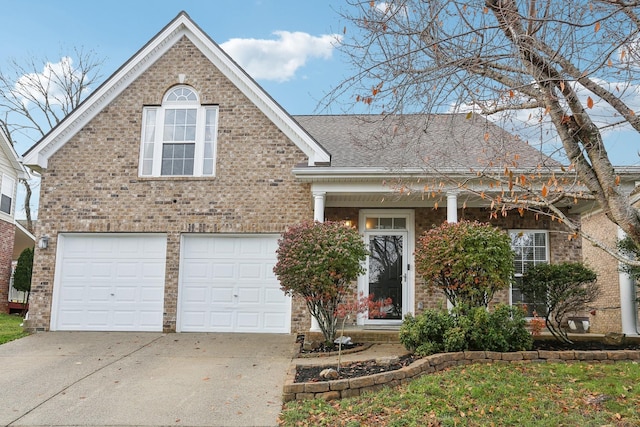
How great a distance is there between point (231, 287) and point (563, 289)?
6.48m

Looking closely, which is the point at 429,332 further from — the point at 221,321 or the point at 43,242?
the point at 43,242

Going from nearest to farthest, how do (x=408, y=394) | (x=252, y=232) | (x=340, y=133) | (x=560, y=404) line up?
(x=560, y=404)
(x=408, y=394)
(x=252, y=232)
(x=340, y=133)

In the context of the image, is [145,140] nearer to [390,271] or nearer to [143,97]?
[143,97]

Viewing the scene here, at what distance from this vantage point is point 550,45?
5.27 meters

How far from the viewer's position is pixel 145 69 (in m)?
11.5

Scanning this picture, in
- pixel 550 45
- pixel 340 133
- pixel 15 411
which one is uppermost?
pixel 340 133

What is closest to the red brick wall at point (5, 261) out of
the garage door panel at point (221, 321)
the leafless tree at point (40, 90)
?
the leafless tree at point (40, 90)

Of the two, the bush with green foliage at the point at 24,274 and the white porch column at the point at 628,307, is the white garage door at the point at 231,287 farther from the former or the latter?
the bush with green foliage at the point at 24,274

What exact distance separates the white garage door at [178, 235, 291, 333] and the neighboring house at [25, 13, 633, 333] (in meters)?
0.02

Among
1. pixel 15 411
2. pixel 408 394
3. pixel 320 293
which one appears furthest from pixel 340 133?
pixel 15 411

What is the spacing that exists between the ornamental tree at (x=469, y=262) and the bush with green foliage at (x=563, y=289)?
1.05 meters

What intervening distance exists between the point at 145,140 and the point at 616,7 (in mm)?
9443

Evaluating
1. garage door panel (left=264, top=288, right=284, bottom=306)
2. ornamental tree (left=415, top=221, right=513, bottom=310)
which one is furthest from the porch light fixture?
ornamental tree (left=415, top=221, right=513, bottom=310)

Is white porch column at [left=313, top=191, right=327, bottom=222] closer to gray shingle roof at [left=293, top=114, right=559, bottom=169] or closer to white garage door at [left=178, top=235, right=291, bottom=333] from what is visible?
gray shingle roof at [left=293, top=114, right=559, bottom=169]
